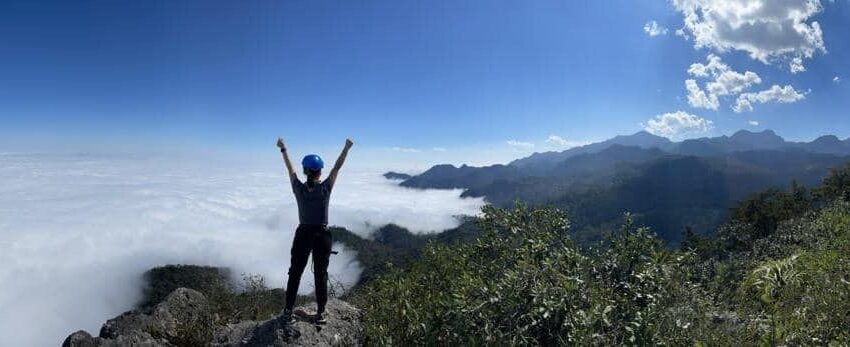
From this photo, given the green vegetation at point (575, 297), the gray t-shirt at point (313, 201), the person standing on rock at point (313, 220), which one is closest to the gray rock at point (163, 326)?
the person standing on rock at point (313, 220)

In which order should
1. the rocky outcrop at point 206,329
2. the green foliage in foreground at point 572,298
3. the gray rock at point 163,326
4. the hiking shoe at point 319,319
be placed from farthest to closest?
the gray rock at point 163,326 < the hiking shoe at point 319,319 < the rocky outcrop at point 206,329 < the green foliage in foreground at point 572,298

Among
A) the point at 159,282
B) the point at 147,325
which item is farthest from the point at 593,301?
the point at 159,282

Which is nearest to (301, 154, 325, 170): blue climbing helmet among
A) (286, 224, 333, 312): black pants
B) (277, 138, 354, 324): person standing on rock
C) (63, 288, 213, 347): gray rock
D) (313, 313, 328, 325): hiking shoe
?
(277, 138, 354, 324): person standing on rock

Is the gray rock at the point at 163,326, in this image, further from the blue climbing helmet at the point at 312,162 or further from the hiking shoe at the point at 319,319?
the blue climbing helmet at the point at 312,162

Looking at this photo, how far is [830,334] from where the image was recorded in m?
6.93

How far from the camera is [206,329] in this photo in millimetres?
11852

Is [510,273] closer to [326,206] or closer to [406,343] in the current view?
[406,343]

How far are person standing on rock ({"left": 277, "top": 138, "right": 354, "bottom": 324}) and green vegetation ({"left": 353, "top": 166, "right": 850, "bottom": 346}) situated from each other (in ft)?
5.08

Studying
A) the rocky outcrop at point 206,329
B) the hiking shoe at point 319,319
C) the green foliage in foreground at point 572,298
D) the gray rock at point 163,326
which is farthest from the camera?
the gray rock at point 163,326

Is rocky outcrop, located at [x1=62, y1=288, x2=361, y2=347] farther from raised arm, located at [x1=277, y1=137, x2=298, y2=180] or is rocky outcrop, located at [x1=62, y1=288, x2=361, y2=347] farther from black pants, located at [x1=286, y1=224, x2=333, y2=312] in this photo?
raised arm, located at [x1=277, y1=137, x2=298, y2=180]

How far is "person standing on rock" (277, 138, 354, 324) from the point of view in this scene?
8664mm

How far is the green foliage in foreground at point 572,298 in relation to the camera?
6336 millimetres

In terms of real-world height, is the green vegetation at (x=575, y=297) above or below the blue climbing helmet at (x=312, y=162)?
below

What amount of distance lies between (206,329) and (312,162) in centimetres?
657
